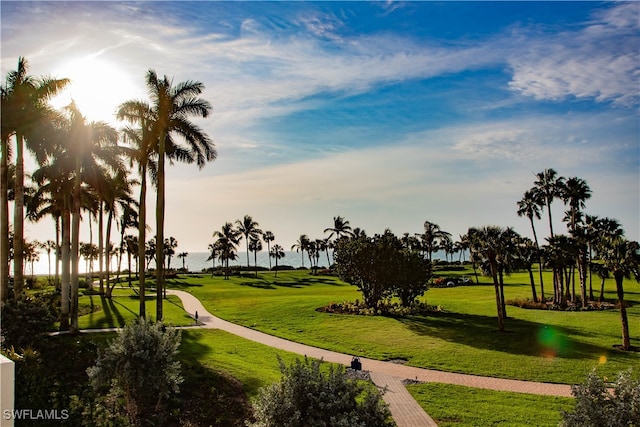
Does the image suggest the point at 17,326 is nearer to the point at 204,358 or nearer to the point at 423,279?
the point at 204,358

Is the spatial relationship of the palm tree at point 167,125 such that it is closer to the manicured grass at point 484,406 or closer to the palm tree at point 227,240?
the manicured grass at point 484,406

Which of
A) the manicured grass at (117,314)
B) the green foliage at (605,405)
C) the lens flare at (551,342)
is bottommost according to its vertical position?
the lens flare at (551,342)

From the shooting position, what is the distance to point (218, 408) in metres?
17.5

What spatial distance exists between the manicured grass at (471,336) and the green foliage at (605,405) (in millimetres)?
14697

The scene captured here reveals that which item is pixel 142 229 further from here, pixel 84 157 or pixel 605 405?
pixel 605 405

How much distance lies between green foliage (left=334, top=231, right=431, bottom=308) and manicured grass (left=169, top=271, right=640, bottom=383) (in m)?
4.74

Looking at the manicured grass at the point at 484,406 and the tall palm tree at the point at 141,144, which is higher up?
the tall palm tree at the point at 141,144

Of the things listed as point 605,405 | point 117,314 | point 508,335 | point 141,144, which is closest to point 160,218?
point 141,144

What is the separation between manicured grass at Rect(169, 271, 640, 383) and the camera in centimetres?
2766

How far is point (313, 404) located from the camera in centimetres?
1075

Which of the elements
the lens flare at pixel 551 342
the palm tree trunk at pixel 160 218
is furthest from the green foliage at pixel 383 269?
the palm tree trunk at pixel 160 218

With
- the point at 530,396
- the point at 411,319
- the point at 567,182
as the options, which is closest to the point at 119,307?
the point at 411,319

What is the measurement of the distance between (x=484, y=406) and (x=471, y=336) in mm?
17030

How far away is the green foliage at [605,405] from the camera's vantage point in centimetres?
1100
